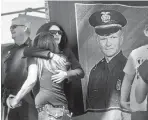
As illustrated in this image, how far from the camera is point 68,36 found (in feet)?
7.63

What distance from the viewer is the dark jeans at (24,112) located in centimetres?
229

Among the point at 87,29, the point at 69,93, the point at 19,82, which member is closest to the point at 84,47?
the point at 87,29

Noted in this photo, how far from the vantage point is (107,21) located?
7.90ft

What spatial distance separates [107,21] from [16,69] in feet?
2.07

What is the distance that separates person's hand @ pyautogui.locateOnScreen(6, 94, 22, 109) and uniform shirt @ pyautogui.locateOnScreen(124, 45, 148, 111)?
27.1 inches

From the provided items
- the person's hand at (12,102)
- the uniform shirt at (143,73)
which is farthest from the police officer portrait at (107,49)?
the person's hand at (12,102)

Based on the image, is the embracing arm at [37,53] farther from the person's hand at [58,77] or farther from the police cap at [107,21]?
the police cap at [107,21]

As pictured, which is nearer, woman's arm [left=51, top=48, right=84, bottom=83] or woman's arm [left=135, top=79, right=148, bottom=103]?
woman's arm [left=51, top=48, right=84, bottom=83]

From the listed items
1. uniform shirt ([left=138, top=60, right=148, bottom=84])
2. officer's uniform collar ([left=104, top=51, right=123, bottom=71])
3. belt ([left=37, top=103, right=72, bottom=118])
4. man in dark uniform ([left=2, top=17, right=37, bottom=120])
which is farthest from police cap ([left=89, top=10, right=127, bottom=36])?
belt ([left=37, top=103, right=72, bottom=118])

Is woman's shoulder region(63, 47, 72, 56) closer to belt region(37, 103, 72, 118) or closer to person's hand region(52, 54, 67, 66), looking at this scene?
person's hand region(52, 54, 67, 66)

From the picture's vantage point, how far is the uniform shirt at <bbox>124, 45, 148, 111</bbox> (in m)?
Result: 2.41

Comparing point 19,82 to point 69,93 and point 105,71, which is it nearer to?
point 69,93

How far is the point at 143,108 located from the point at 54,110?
0.56 meters

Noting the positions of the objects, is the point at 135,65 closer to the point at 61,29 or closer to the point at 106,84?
the point at 106,84
